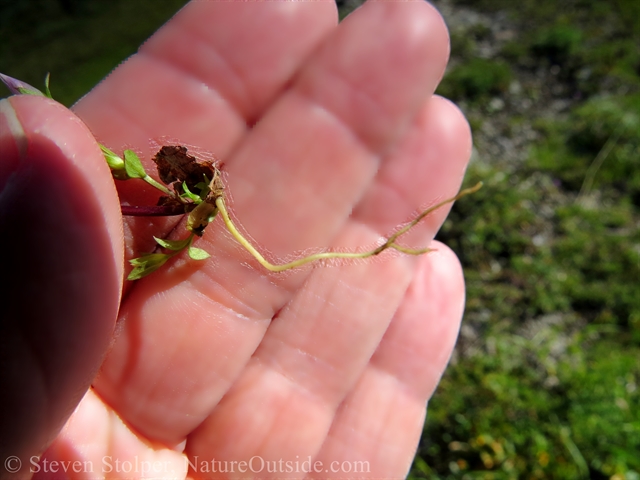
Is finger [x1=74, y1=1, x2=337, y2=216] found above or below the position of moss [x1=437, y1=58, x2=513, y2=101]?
above

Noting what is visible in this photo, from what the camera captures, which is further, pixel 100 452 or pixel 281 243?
pixel 281 243

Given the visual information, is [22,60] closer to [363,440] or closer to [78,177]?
[78,177]

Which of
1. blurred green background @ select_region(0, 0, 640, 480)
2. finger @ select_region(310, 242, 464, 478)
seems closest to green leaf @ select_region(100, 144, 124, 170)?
finger @ select_region(310, 242, 464, 478)

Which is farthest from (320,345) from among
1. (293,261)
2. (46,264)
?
(46,264)

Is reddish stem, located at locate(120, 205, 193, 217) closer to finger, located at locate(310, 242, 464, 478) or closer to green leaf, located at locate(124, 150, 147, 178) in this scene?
green leaf, located at locate(124, 150, 147, 178)

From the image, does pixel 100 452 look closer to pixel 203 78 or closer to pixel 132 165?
pixel 132 165

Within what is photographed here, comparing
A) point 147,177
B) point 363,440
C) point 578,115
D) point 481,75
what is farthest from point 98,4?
point 363,440

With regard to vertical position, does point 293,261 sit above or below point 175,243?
below
